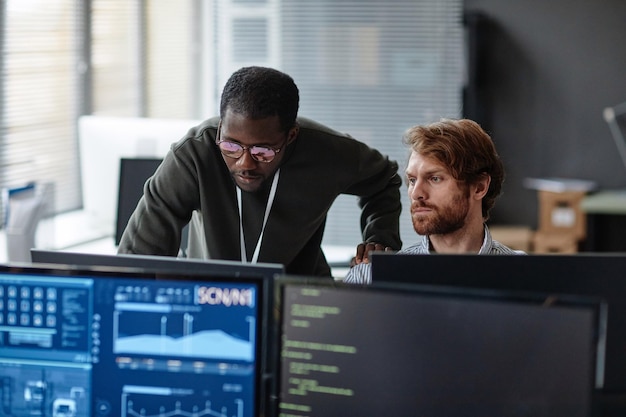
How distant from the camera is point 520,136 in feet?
20.5

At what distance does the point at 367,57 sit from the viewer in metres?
A: 5.46

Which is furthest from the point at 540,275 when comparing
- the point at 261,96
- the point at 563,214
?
the point at 563,214

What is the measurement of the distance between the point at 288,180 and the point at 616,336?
109 centimetres

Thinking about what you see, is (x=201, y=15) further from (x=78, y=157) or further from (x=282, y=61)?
A: (x=78, y=157)

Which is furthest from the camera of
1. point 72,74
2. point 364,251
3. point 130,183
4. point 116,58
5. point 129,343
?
point 116,58

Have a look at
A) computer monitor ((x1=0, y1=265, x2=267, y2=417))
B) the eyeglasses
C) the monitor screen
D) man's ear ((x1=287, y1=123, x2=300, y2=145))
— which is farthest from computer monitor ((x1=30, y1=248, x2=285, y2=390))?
man's ear ((x1=287, y1=123, x2=300, y2=145))

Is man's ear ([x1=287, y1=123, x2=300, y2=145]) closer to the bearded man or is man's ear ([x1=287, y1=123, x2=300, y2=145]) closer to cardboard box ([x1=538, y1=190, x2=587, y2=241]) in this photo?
the bearded man

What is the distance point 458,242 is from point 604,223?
13.2 feet

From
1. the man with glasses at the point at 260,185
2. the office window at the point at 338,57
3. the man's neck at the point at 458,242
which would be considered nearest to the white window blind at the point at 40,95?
the office window at the point at 338,57

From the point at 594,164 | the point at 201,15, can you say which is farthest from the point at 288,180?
the point at 594,164

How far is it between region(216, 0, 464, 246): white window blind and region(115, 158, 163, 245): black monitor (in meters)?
2.36

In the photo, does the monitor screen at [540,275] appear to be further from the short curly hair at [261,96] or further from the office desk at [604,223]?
the office desk at [604,223]

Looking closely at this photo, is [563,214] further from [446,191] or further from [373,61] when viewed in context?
[446,191]

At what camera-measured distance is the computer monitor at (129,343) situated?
1388 mm
